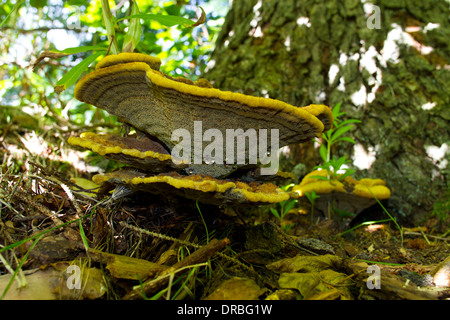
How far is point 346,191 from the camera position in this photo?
9.25 ft

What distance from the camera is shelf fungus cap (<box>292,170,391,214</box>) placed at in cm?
278

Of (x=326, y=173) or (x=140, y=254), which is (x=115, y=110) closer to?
(x=140, y=254)

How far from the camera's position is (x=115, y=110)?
1.89m

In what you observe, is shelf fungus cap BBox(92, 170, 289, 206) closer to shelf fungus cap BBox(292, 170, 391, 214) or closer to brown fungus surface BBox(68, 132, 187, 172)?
brown fungus surface BBox(68, 132, 187, 172)

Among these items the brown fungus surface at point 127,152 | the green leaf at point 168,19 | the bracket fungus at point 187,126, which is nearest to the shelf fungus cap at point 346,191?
the bracket fungus at point 187,126

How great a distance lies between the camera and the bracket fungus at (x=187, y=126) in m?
1.50

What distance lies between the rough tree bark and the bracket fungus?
180 centimetres

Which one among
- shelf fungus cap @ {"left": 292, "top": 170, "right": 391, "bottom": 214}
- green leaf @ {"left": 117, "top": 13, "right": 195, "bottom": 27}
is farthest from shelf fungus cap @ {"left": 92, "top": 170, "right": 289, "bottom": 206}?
shelf fungus cap @ {"left": 292, "top": 170, "right": 391, "bottom": 214}

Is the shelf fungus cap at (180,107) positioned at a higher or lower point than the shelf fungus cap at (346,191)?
higher

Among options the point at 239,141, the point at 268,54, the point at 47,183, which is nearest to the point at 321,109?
the point at 239,141

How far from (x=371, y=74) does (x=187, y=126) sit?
286cm

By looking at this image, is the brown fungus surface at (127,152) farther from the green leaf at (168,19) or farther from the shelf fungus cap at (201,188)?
the green leaf at (168,19)

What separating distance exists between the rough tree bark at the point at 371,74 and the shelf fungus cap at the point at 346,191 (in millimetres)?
435

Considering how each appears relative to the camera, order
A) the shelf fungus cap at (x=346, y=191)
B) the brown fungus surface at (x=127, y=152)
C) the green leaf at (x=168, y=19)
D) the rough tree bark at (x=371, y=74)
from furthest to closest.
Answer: the rough tree bark at (x=371, y=74) < the shelf fungus cap at (x=346, y=191) < the green leaf at (x=168, y=19) < the brown fungus surface at (x=127, y=152)
